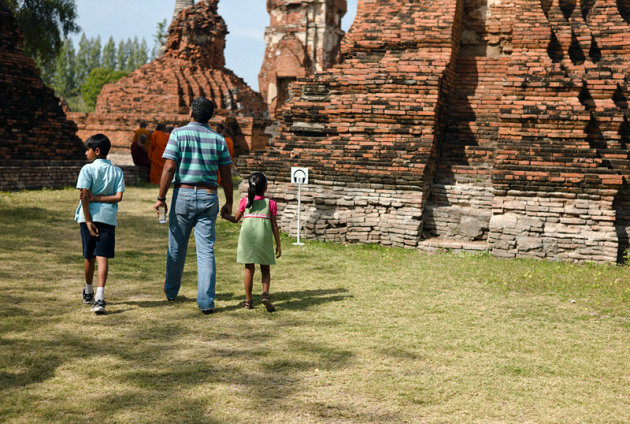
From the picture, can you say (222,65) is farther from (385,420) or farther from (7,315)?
(385,420)

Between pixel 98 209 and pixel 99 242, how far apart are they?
248 mm

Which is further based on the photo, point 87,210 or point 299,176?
point 299,176

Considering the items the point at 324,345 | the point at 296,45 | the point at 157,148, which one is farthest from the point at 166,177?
the point at 296,45

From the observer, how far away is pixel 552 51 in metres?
9.15

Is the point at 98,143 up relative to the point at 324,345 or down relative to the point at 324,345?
up

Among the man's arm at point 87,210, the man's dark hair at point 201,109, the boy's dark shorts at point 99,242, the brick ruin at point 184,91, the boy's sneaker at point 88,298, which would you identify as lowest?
the boy's sneaker at point 88,298

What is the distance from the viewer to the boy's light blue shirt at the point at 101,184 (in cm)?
462

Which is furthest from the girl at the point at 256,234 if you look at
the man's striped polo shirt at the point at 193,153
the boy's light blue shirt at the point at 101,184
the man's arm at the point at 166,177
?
the boy's light blue shirt at the point at 101,184

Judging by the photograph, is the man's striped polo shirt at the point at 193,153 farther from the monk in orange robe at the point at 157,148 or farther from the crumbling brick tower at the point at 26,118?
the monk in orange robe at the point at 157,148

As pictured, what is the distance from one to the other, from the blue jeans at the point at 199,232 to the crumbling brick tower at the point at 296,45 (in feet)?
89.3

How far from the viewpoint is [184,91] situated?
22969mm

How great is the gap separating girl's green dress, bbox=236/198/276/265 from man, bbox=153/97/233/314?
22 centimetres

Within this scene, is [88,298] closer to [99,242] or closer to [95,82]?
[99,242]

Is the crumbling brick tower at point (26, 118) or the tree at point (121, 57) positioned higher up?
the tree at point (121, 57)
